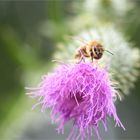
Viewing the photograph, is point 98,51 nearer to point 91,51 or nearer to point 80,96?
point 91,51

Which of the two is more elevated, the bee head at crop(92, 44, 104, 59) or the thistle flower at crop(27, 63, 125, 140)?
the bee head at crop(92, 44, 104, 59)

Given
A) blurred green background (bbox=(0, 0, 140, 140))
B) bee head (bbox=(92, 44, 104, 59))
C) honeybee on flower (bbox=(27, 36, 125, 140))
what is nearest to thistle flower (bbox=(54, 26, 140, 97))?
blurred green background (bbox=(0, 0, 140, 140))

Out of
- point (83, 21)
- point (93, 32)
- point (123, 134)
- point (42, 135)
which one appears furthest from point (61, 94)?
point (42, 135)

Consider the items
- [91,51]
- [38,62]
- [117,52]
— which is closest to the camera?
[91,51]

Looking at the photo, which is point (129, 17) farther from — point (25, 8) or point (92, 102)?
point (25, 8)

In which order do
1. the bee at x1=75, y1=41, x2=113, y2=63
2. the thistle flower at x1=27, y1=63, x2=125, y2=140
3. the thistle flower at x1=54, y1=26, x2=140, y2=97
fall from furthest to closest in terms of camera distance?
the thistle flower at x1=54, y1=26, x2=140, y2=97
the bee at x1=75, y1=41, x2=113, y2=63
the thistle flower at x1=27, y1=63, x2=125, y2=140

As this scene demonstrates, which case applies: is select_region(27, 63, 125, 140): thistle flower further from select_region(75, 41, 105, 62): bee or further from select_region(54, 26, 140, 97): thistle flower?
select_region(54, 26, 140, 97): thistle flower

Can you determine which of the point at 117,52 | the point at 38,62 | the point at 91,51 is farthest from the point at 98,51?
the point at 38,62
